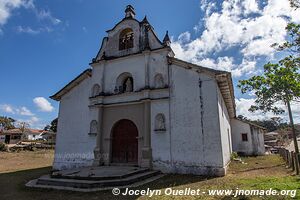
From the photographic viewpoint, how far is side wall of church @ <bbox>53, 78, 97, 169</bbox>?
14.1 meters

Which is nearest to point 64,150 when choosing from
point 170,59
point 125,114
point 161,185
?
point 125,114

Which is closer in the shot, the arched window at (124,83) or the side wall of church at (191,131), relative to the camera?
the side wall of church at (191,131)

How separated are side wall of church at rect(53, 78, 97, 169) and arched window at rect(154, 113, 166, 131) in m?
4.55

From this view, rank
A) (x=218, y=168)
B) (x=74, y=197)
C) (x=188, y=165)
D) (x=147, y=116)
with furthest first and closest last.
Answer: (x=147, y=116), (x=188, y=165), (x=218, y=168), (x=74, y=197)

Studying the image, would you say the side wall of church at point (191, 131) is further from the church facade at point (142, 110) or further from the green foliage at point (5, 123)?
the green foliage at point (5, 123)

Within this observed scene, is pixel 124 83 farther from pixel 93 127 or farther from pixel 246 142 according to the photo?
pixel 246 142

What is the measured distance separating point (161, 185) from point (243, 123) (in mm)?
17649

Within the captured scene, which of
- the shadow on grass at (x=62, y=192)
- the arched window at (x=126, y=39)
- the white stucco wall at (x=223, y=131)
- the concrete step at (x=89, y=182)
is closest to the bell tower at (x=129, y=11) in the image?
the arched window at (x=126, y=39)

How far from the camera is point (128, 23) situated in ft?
50.1

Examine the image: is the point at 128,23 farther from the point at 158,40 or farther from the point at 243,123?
the point at 243,123

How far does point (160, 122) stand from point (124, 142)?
2950 millimetres

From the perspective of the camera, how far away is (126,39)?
1541cm

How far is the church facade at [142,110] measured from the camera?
11281 millimetres

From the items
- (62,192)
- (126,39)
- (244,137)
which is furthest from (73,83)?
(244,137)
